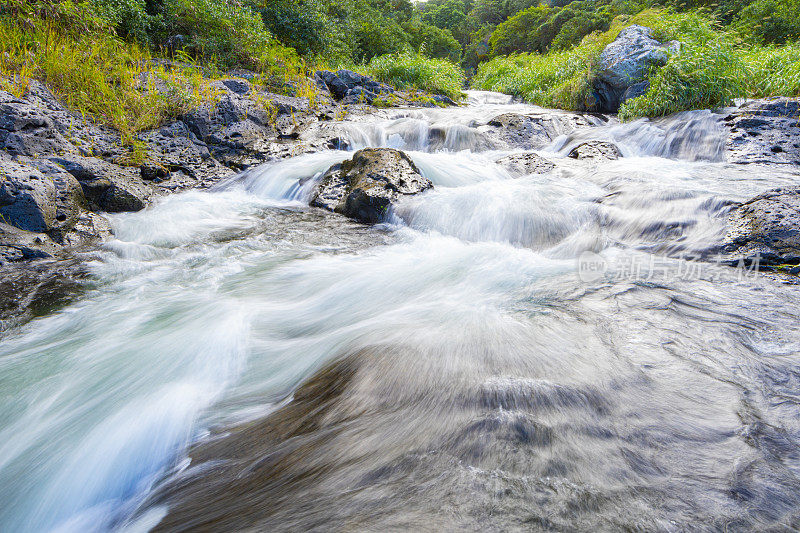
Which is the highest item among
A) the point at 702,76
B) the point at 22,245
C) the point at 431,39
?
the point at 431,39

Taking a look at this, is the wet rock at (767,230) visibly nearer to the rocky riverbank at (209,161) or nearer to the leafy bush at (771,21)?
the rocky riverbank at (209,161)

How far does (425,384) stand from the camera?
5.84 ft

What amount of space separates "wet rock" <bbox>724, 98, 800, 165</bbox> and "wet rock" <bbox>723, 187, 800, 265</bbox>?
271cm

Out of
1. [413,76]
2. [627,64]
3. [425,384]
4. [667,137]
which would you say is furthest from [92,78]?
[627,64]

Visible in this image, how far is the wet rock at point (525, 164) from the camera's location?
604 cm

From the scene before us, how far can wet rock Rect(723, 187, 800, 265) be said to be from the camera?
10.1ft

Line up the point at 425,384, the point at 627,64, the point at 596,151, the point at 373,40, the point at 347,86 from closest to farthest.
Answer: the point at 425,384 < the point at 596,151 < the point at 627,64 < the point at 347,86 < the point at 373,40

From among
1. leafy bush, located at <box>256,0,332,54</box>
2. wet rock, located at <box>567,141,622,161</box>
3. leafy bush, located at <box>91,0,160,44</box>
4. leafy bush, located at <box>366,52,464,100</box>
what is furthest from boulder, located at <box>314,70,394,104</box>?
wet rock, located at <box>567,141,622,161</box>

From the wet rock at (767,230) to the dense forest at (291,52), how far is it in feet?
15.4

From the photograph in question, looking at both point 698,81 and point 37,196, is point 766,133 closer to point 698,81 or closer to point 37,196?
point 698,81

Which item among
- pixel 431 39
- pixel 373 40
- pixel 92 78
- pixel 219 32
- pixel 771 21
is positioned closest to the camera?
pixel 92 78

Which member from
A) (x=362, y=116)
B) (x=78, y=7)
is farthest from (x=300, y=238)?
(x=78, y=7)

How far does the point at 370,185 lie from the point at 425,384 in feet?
12.1

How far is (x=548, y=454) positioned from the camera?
1.30m
